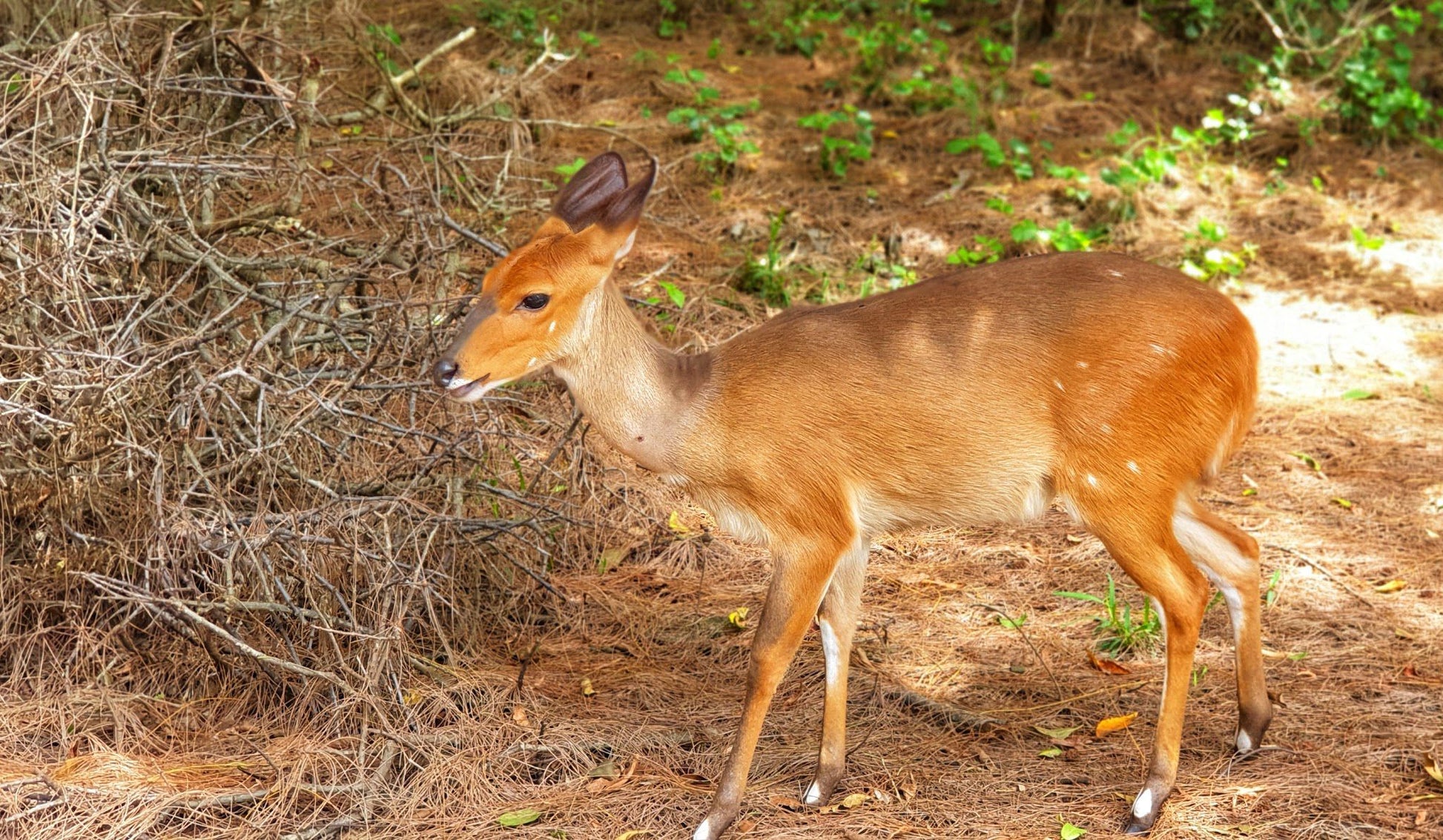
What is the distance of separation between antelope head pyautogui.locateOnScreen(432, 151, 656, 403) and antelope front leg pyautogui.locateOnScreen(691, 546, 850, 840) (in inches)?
39.5

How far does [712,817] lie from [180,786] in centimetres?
171

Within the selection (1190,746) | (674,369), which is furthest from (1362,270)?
(674,369)

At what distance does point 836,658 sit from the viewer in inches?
186

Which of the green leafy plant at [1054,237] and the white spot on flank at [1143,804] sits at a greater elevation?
the white spot on flank at [1143,804]

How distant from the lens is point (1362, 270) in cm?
884

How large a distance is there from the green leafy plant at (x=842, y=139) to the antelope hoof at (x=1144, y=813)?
5531mm

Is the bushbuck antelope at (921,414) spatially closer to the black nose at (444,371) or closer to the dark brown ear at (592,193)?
the dark brown ear at (592,193)

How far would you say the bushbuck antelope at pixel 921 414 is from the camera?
4398mm

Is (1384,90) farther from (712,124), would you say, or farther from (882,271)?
(712,124)

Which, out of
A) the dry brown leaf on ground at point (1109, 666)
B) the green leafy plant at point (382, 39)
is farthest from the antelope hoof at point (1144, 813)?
the green leafy plant at point (382, 39)

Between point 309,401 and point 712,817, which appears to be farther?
point 309,401

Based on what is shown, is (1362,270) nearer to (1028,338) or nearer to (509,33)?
(1028,338)

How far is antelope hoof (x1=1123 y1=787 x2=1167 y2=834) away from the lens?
439 centimetres

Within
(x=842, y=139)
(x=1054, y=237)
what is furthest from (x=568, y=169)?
(x=1054, y=237)
